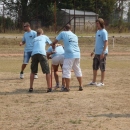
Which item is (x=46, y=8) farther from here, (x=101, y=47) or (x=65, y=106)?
(x=65, y=106)

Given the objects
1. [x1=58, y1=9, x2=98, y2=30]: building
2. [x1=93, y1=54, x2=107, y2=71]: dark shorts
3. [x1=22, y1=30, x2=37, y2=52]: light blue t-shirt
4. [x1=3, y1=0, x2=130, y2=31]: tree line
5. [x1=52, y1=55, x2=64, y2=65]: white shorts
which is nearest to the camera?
[x1=52, y1=55, x2=64, y2=65]: white shorts

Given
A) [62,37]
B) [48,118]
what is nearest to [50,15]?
[62,37]

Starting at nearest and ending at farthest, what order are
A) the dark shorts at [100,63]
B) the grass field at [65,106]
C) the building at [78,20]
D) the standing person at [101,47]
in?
the grass field at [65,106] → the standing person at [101,47] → the dark shorts at [100,63] → the building at [78,20]

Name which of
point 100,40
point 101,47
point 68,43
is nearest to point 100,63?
point 101,47

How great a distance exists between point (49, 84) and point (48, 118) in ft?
10.5

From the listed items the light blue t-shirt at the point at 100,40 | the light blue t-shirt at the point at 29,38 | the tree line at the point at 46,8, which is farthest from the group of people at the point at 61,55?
the tree line at the point at 46,8

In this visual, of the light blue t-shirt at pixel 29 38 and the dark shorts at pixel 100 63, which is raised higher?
the light blue t-shirt at pixel 29 38

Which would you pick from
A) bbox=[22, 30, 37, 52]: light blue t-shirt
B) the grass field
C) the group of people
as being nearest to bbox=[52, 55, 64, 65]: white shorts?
the group of people

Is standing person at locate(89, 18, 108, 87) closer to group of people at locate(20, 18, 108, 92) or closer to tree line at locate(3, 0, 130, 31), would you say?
group of people at locate(20, 18, 108, 92)

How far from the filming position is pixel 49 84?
1218 centimetres

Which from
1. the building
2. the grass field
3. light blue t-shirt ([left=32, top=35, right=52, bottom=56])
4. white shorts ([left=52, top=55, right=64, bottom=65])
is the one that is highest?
the building

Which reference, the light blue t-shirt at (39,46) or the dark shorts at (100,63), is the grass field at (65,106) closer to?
the dark shorts at (100,63)

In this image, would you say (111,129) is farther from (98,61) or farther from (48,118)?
(98,61)

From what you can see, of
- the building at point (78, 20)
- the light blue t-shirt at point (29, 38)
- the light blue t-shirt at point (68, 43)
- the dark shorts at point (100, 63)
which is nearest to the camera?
the light blue t-shirt at point (68, 43)
